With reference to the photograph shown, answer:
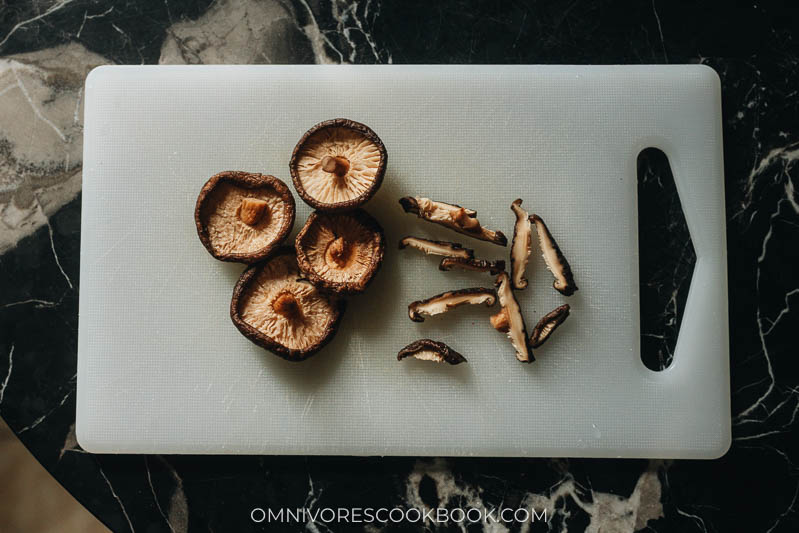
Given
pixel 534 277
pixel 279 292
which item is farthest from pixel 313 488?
pixel 534 277

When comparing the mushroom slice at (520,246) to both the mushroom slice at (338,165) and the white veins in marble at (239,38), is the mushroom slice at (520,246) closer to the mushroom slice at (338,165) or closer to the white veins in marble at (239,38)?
the mushroom slice at (338,165)

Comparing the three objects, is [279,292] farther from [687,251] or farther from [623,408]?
[687,251]

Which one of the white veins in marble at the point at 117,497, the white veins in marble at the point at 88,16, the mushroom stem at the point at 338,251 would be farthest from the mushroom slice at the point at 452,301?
the white veins in marble at the point at 88,16

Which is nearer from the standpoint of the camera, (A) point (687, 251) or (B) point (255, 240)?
(B) point (255, 240)

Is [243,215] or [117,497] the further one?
[117,497]

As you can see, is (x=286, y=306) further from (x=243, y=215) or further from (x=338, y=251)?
(x=243, y=215)

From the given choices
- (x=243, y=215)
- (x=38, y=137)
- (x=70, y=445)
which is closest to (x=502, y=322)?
(x=243, y=215)
